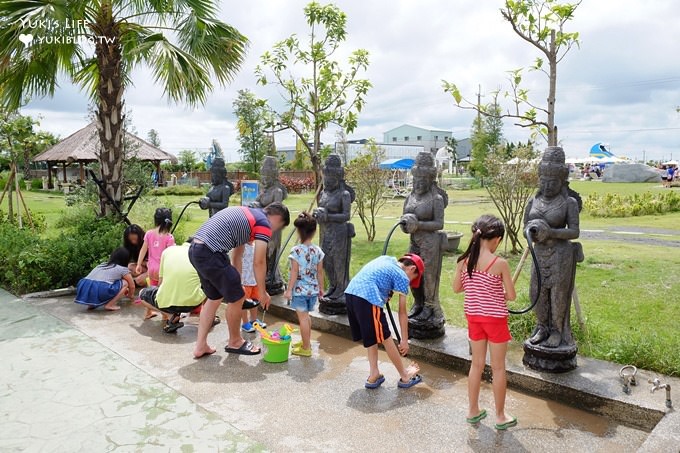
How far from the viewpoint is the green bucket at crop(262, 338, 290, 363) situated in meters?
4.66

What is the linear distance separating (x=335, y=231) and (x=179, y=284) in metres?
1.72

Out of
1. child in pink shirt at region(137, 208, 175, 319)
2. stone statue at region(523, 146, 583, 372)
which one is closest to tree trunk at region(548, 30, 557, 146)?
stone statue at region(523, 146, 583, 372)

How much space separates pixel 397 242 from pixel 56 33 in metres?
7.30

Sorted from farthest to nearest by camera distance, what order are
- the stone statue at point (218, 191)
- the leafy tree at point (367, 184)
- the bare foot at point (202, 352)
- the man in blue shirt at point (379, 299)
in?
1. the leafy tree at point (367, 184)
2. the stone statue at point (218, 191)
3. the bare foot at point (202, 352)
4. the man in blue shirt at point (379, 299)

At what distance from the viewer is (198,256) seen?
14.8 ft

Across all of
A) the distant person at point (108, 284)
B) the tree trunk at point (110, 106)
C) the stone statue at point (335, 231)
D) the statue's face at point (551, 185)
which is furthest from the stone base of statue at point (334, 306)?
the tree trunk at point (110, 106)

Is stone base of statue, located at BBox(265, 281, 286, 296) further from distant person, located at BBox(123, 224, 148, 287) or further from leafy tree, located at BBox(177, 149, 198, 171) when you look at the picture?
leafy tree, located at BBox(177, 149, 198, 171)

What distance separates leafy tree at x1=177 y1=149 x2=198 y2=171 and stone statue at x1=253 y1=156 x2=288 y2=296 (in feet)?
148

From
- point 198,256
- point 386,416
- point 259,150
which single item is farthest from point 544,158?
point 259,150

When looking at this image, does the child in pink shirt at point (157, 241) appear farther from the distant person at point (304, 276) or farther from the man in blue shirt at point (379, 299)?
the man in blue shirt at point (379, 299)

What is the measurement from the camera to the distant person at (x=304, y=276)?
15.8ft

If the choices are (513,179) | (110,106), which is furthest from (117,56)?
(513,179)

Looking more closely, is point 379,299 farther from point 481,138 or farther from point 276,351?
point 481,138

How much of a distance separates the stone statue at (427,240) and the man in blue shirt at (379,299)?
873 mm
